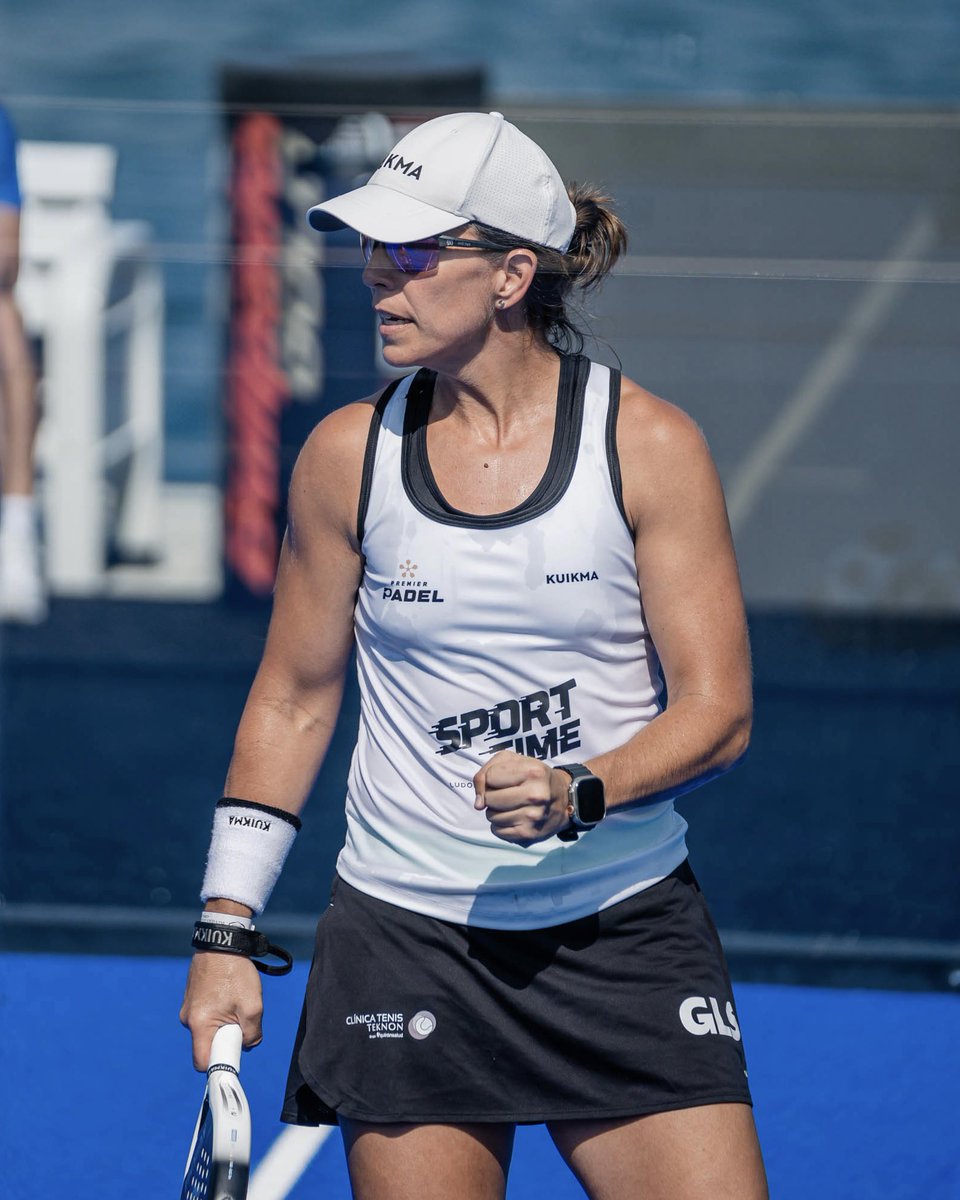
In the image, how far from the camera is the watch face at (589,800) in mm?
1745

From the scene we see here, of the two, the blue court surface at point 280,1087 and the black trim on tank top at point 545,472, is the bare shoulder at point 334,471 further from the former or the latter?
the blue court surface at point 280,1087

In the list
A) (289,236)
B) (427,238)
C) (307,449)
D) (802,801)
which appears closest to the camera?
(427,238)

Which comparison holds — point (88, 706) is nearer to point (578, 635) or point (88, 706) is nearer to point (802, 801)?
point (802, 801)

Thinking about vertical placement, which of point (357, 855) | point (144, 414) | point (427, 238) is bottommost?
point (357, 855)

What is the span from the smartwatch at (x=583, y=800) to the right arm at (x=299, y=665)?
45 centimetres

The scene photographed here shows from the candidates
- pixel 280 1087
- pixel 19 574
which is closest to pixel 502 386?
pixel 280 1087

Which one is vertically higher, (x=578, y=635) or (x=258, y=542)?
(x=258, y=542)

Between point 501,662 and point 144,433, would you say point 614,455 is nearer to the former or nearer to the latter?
point 501,662

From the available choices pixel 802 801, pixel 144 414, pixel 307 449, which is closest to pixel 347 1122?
pixel 307 449

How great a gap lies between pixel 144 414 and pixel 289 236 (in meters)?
1.24

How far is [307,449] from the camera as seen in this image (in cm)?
208

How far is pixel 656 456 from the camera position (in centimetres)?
194

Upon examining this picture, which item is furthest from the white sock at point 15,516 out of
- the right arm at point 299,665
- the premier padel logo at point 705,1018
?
the premier padel logo at point 705,1018

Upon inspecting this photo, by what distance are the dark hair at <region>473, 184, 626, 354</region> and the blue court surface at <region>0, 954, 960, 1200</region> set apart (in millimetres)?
1768
